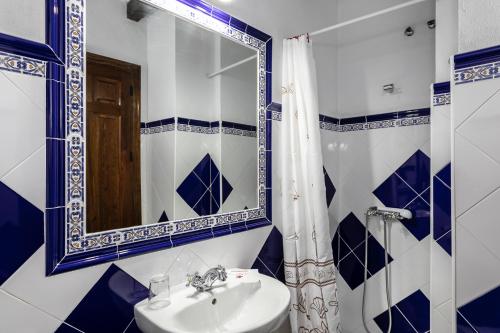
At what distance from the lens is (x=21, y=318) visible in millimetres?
839

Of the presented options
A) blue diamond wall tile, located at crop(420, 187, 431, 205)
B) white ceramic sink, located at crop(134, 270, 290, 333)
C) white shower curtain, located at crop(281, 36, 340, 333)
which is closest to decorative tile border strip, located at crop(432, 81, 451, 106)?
blue diamond wall tile, located at crop(420, 187, 431, 205)

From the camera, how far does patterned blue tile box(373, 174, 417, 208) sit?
1.87 metres

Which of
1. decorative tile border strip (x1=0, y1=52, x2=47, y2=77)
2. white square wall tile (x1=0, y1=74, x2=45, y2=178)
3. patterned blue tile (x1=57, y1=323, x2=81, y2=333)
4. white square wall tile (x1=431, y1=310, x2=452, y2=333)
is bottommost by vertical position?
white square wall tile (x1=431, y1=310, x2=452, y2=333)

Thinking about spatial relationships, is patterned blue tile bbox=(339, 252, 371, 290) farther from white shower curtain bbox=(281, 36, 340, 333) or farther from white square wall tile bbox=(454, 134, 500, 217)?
white square wall tile bbox=(454, 134, 500, 217)

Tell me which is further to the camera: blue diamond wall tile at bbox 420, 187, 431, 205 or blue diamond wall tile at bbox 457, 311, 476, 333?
blue diamond wall tile at bbox 420, 187, 431, 205

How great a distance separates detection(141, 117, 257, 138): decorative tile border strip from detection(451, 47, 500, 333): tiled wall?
914 mm

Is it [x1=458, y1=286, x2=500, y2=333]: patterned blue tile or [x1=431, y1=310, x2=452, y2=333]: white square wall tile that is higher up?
[x1=458, y1=286, x2=500, y2=333]: patterned blue tile

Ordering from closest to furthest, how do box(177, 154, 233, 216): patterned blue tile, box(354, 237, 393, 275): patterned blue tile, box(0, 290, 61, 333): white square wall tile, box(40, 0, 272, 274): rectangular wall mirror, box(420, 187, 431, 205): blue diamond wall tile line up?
1. box(0, 290, 61, 333): white square wall tile
2. box(40, 0, 272, 274): rectangular wall mirror
3. box(177, 154, 233, 216): patterned blue tile
4. box(420, 187, 431, 205): blue diamond wall tile
5. box(354, 237, 393, 275): patterned blue tile

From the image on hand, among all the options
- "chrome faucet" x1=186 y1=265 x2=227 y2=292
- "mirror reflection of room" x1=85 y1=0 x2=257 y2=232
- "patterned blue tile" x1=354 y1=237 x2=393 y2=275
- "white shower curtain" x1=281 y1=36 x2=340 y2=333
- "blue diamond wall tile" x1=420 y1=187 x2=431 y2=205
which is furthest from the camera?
"patterned blue tile" x1=354 y1=237 x2=393 y2=275

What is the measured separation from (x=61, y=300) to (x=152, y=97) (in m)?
0.77

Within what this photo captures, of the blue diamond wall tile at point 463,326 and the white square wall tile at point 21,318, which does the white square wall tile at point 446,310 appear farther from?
the white square wall tile at point 21,318

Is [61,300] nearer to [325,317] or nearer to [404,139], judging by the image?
[325,317]

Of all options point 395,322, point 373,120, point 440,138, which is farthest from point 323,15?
point 395,322

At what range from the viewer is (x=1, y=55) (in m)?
0.81
